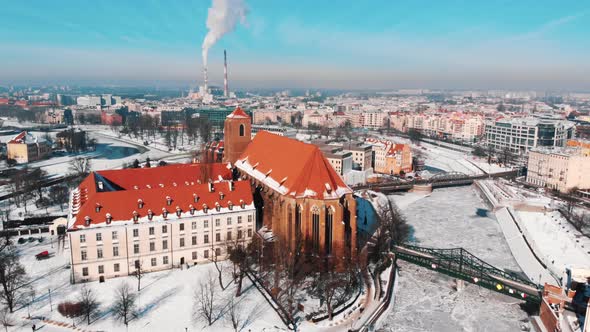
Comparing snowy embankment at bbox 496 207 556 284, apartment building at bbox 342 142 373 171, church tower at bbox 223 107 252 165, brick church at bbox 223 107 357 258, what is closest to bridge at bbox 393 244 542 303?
snowy embankment at bbox 496 207 556 284

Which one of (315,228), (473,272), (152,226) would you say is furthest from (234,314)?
(473,272)

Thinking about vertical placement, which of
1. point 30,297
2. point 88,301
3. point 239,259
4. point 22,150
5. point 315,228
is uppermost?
point 315,228

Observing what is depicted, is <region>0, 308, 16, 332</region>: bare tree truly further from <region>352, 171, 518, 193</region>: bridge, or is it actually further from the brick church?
<region>352, 171, 518, 193</region>: bridge

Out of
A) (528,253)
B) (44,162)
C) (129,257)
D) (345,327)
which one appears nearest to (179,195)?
(129,257)

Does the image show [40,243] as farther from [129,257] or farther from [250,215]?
[250,215]

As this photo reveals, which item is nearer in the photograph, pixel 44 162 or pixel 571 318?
pixel 571 318

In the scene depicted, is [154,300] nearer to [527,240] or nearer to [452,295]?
[452,295]

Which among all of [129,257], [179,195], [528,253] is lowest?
[528,253]
